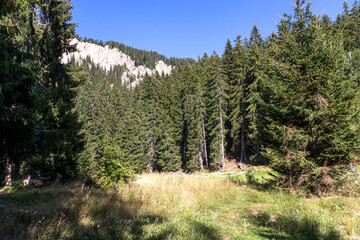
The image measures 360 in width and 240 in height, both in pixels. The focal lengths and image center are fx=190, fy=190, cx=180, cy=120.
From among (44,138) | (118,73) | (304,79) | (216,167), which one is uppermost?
(118,73)

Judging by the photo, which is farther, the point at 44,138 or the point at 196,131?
the point at 196,131

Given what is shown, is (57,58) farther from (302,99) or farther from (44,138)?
(302,99)

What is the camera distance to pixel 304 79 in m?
8.56

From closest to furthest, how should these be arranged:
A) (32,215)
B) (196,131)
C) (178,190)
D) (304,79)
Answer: (32,215) → (178,190) → (304,79) → (196,131)

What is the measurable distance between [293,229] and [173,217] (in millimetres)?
3242

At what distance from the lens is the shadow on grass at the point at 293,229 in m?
4.57

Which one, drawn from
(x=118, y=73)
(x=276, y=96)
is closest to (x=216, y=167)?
(x=276, y=96)

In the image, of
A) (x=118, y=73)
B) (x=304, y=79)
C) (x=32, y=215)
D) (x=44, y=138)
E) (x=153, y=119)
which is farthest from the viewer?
(x=118, y=73)

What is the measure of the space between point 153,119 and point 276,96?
33681mm

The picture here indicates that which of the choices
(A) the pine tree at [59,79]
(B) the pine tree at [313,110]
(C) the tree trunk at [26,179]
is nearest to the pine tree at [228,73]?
(B) the pine tree at [313,110]

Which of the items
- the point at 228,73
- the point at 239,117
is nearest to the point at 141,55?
the point at 228,73

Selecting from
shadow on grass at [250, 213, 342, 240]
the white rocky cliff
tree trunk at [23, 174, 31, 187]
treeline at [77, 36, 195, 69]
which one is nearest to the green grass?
shadow on grass at [250, 213, 342, 240]

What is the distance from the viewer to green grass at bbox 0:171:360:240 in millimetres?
4302

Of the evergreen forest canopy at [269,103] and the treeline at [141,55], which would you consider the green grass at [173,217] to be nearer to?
the evergreen forest canopy at [269,103]
